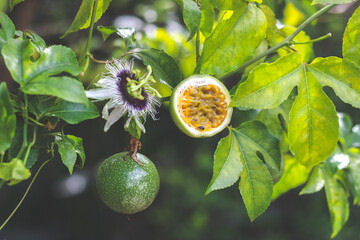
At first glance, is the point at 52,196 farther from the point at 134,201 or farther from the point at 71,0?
the point at 134,201

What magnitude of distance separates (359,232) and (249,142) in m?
1.65

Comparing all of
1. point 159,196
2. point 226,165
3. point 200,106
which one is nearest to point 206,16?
point 200,106

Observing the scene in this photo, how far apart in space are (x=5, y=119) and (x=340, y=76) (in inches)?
22.1

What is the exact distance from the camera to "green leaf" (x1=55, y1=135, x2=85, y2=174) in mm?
689

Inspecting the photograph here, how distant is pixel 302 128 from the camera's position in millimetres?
759

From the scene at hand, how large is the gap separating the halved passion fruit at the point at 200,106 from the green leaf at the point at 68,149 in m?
0.18

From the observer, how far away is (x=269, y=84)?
30.0 inches

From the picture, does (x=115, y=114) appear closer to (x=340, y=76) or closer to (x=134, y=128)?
(x=134, y=128)

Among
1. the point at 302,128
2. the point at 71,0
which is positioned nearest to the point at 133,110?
the point at 302,128

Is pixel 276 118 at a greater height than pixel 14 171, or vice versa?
pixel 14 171

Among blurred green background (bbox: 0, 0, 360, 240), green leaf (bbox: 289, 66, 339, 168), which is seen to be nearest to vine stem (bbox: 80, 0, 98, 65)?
green leaf (bbox: 289, 66, 339, 168)

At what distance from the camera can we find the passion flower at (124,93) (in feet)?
2.50

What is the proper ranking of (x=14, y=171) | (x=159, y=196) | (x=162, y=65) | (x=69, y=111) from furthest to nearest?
(x=159, y=196), (x=162, y=65), (x=69, y=111), (x=14, y=171)

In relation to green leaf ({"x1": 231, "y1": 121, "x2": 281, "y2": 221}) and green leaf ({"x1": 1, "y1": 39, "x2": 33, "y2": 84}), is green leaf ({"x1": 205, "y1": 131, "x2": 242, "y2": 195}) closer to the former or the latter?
green leaf ({"x1": 231, "y1": 121, "x2": 281, "y2": 221})
